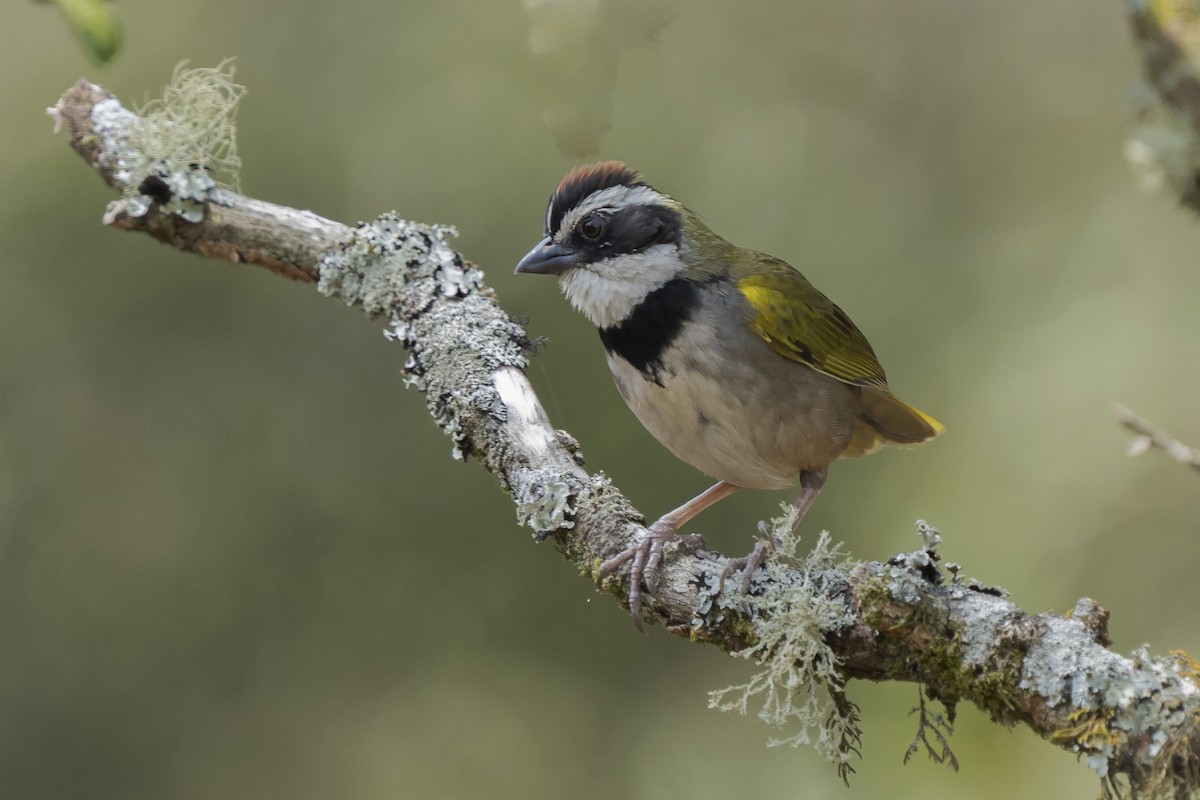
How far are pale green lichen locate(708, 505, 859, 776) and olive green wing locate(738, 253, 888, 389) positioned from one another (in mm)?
1054

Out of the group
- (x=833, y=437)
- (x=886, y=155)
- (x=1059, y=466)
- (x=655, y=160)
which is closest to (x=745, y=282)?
(x=833, y=437)

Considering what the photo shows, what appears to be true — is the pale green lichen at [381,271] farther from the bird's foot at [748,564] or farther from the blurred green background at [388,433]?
the blurred green background at [388,433]

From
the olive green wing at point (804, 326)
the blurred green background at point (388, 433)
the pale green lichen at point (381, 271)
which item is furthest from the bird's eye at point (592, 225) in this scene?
the blurred green background at point (388, 433)

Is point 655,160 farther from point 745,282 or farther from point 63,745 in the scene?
point 63,745

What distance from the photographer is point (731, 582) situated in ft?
8.68

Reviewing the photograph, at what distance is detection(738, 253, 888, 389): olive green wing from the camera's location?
3619 mm

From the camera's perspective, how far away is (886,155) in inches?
264

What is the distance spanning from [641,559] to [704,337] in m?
0.90

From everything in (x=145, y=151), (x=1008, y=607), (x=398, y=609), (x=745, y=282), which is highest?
(x=745, y=282)

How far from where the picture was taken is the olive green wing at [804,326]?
3619 mm

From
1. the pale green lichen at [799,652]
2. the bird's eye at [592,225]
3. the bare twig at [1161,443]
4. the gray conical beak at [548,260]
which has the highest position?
the bird's eye at [592,225]

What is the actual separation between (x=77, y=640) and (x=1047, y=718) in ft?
16.9

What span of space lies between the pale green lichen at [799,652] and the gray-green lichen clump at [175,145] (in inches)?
85.0

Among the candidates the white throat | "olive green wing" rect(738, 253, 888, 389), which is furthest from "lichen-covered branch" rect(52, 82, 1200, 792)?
"olive green wing" rect(738, 253, 888, 389)
